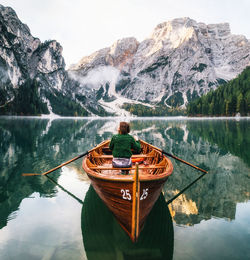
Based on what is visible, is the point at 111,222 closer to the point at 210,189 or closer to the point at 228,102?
the point at 210,189

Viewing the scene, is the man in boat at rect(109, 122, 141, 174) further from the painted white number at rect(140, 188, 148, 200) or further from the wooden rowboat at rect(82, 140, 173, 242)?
the painted white number at rect(140, 188, 148, 200)

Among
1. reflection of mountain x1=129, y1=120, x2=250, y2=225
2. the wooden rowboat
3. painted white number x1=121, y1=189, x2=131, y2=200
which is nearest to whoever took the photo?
the wooden rowboat

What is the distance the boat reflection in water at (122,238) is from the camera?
225 inches

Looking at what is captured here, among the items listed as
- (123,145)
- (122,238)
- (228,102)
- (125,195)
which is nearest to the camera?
(125,195)

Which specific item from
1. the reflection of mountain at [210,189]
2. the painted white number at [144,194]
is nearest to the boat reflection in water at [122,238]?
the reflection of mountain at [210,189]

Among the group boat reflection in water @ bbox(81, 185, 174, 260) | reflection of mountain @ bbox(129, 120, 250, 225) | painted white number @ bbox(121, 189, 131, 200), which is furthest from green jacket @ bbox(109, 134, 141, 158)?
reflection of mountain @ bbox(129, 120, 250, 225)

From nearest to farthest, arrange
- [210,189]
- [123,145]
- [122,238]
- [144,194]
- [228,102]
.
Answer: [144,194], [122,238], [123,145], [210,189], [228,102]

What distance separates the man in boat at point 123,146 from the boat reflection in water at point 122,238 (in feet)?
7.02

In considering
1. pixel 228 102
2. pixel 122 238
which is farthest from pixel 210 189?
pixel 228 102

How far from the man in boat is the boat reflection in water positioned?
2141mm

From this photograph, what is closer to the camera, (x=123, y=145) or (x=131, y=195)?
(x=131, y=195)

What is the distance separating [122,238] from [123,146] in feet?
10.4

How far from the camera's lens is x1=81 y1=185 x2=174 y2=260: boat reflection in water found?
571 centimetres

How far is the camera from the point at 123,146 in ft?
24.9
